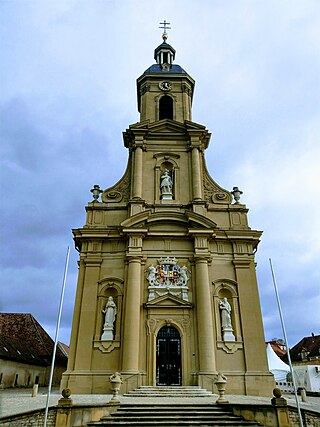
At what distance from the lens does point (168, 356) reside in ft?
55.4

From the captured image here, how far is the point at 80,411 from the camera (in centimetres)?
972

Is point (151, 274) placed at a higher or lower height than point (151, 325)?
higher

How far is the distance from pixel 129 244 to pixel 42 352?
16.7m

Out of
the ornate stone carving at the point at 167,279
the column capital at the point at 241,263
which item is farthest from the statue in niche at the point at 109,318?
the column capital at the point at 241,263

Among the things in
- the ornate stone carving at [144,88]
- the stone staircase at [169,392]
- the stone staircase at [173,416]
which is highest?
the ornate stone carving at [144,88]

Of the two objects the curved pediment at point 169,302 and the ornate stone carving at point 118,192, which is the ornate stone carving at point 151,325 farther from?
the ornate stone carving at point 118,192

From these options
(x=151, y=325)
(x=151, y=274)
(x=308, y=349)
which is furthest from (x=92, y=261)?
(x=308, y=349)

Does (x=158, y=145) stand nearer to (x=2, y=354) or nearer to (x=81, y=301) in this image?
(x=81, y=301)

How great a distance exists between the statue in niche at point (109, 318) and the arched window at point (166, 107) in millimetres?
13580

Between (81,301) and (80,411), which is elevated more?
(81,301)

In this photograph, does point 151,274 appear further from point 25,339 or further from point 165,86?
point 25,339

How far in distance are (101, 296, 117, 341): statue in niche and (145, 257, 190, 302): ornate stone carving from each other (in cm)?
193

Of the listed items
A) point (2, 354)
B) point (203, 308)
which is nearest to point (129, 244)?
point (203, 308)

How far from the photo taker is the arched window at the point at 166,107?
982 inches
